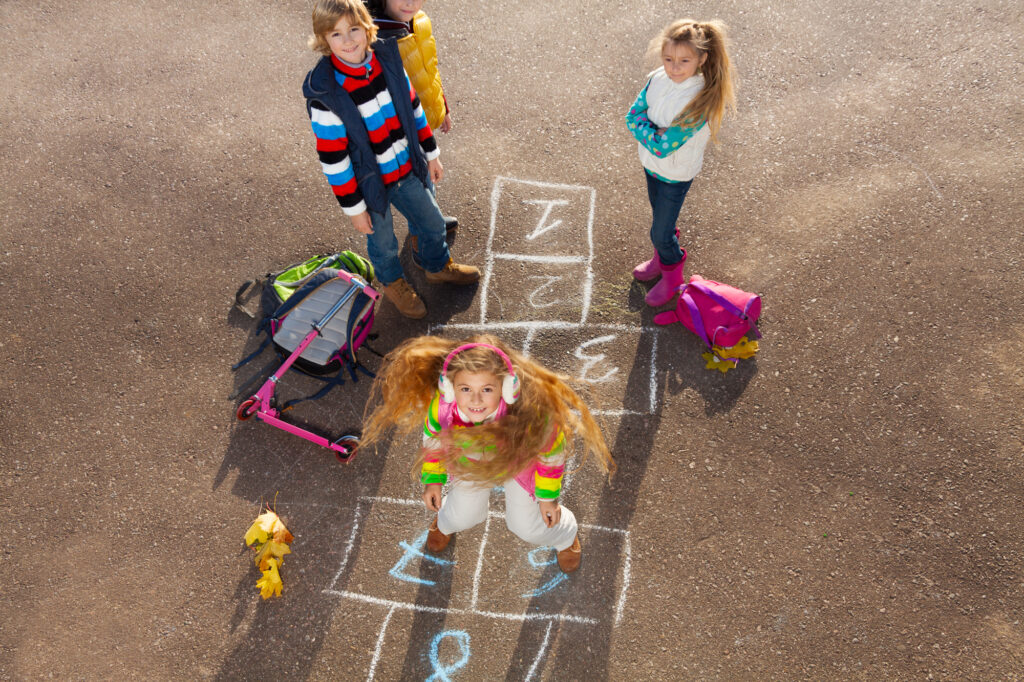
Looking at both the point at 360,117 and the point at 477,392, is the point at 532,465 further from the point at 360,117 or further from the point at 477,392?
the point at 360,117

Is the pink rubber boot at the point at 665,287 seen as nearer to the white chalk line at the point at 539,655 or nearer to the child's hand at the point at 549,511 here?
the child's hand at the point at 549,511

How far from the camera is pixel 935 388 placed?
4.01m

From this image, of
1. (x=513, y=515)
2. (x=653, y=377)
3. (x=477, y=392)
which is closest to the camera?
(x=477, y=392)

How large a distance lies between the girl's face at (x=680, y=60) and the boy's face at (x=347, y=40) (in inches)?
59.1

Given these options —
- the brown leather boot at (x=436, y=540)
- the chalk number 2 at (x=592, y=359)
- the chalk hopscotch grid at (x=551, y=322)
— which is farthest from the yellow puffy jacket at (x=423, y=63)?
the brown leather boot at (x=436, y=540)

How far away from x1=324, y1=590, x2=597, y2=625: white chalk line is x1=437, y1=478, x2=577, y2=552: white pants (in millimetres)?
352

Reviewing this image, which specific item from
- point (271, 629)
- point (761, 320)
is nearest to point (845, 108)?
point (761, 320)

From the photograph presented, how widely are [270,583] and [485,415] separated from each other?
70.1 inches

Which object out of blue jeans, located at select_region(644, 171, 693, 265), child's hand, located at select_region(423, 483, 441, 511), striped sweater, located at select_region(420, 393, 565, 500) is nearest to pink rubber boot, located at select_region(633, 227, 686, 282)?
blue jeans, located at select_region(644, 171, 693, 265)

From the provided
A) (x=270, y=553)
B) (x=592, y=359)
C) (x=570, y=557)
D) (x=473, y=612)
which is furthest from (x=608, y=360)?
(x=270, y=553)

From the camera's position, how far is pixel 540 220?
4.79 metres

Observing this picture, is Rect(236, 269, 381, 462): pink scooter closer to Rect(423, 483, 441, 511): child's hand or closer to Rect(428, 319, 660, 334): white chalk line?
Rect(428, 319, 660, 334): white chalk line

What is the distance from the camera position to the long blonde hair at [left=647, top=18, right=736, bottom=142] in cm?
330

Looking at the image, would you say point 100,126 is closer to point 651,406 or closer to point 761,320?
point 651,406
